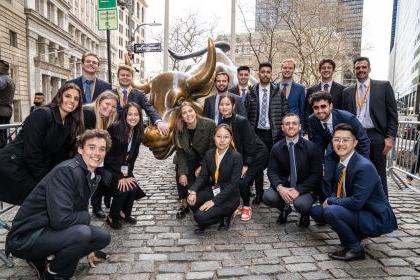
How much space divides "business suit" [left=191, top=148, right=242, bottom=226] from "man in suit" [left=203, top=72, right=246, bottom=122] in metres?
0.89

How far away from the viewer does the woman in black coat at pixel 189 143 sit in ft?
16.2

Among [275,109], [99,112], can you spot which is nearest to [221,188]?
[275,109]

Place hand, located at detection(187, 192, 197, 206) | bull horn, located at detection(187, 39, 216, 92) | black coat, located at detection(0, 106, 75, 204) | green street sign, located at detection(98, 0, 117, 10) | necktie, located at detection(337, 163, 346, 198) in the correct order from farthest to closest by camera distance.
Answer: green street sign, located at detection(98, 0, 117, 10)
bull horn, located at detection(187, 39, 216, 92)
hand, located at detection(187, 192, 197, 206)
necktie, located at detection(337, 163, 346, 198)
black coat, located at detection(0, 106, 75, 204)

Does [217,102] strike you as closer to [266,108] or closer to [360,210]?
[266,108]

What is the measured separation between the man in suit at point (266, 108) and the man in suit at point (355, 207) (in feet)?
5.40

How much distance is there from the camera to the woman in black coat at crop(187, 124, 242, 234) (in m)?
4.38

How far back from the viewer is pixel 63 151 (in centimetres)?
390

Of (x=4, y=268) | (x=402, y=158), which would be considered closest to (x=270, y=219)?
(x=4, y=268)

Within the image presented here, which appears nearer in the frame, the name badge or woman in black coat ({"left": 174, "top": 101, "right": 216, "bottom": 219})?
the name badge

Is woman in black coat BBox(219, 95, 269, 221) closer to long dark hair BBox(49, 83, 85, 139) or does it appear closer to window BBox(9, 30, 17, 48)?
long dark hair BBox(49, 83, 85, 139)

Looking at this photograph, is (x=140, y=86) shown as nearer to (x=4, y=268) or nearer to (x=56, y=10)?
(x=4, y=268)

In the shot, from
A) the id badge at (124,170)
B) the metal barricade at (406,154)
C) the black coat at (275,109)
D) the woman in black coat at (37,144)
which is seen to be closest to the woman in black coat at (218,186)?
the id badge at (124,170)

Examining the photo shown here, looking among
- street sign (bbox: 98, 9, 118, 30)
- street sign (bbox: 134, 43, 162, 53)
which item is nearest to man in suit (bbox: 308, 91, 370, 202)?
street sign (bbox: 98, 9, 118, 30)

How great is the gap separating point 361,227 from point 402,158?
5.41 m
